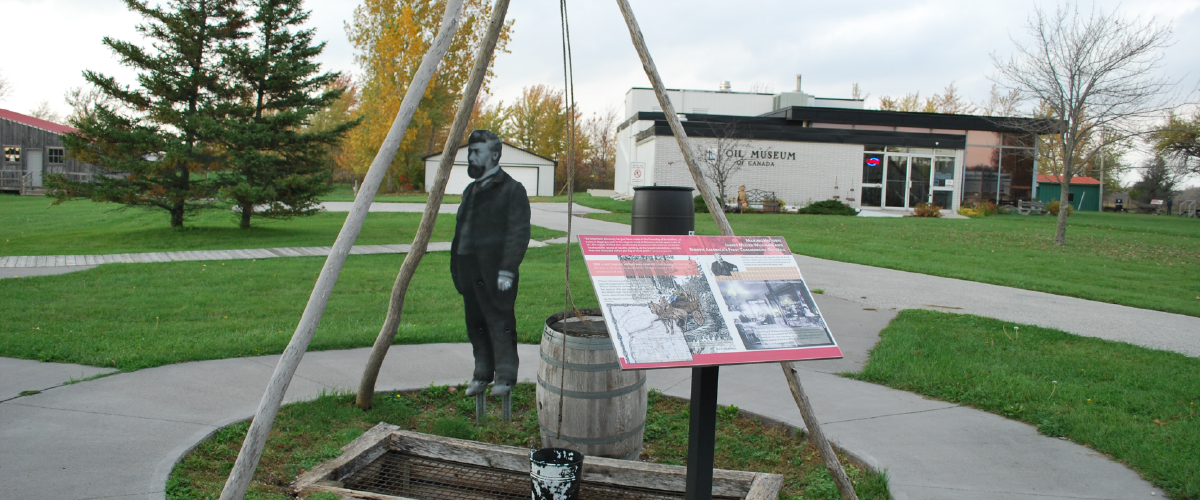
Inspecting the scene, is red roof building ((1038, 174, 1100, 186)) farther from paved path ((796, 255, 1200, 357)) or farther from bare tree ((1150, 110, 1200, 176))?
paved path ((796, 255, 1200, 357))

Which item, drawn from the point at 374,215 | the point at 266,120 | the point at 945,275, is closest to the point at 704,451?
the point at 945,275

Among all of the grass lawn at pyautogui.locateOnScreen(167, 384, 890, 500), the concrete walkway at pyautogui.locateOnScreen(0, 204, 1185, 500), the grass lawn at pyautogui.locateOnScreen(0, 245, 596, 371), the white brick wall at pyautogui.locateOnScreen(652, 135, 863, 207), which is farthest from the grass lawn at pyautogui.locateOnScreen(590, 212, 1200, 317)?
the grass lawn at pyautogui.locateOnScreen(167, 384, 890, 500)

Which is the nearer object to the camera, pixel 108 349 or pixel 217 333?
pixel 108 349

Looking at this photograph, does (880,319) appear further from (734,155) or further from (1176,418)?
(734,155)

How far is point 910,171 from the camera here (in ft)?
102

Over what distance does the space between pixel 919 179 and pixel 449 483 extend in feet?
105

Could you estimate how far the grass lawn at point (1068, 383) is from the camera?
403 cm

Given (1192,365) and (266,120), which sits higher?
(266,120)

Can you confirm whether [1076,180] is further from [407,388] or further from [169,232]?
[407,388]

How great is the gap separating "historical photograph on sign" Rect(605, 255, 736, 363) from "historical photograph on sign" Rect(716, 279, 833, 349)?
9 centimetres

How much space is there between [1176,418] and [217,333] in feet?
25.0

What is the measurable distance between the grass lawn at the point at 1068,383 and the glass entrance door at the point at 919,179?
25.9m

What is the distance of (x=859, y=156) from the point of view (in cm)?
3066

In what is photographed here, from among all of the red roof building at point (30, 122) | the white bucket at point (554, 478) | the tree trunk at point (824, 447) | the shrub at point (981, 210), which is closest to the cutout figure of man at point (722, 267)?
the tree trunk at point (824, 447)
